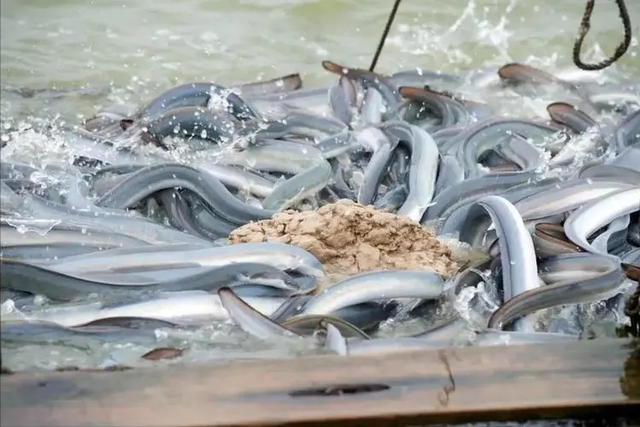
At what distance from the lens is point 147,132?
4.34 meters

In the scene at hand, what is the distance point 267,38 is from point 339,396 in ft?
16.4

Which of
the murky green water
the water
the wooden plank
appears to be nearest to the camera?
the wooden plank

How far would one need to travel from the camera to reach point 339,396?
6.05 feet

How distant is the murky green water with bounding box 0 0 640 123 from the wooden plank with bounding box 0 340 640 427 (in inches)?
144

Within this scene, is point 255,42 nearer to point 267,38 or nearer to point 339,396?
point 267,38

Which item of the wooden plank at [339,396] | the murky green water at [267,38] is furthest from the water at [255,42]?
the wooden plank at [339,396]

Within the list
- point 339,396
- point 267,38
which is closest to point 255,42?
point 267,38

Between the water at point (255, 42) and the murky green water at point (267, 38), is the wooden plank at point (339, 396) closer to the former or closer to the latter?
the water at point (255, 42)

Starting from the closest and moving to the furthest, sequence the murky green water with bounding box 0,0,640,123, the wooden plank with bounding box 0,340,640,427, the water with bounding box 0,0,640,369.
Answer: the wooden plank with bounding box 0,340,640,427, the water with bounding box 0,0,640,369, the murky green water with bounding box 0,0,640,123

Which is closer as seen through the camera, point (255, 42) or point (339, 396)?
point (339, 396)

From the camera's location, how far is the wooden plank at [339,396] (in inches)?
70.2

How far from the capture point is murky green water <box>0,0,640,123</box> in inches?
228

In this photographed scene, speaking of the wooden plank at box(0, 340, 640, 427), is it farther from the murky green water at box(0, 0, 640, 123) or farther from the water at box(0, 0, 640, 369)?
the murky green water at box(0, 0, 640, 123)

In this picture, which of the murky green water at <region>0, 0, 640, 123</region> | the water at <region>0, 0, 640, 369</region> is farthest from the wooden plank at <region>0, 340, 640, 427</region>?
the murky green water at <region>0, 0, 640, 123</region>
